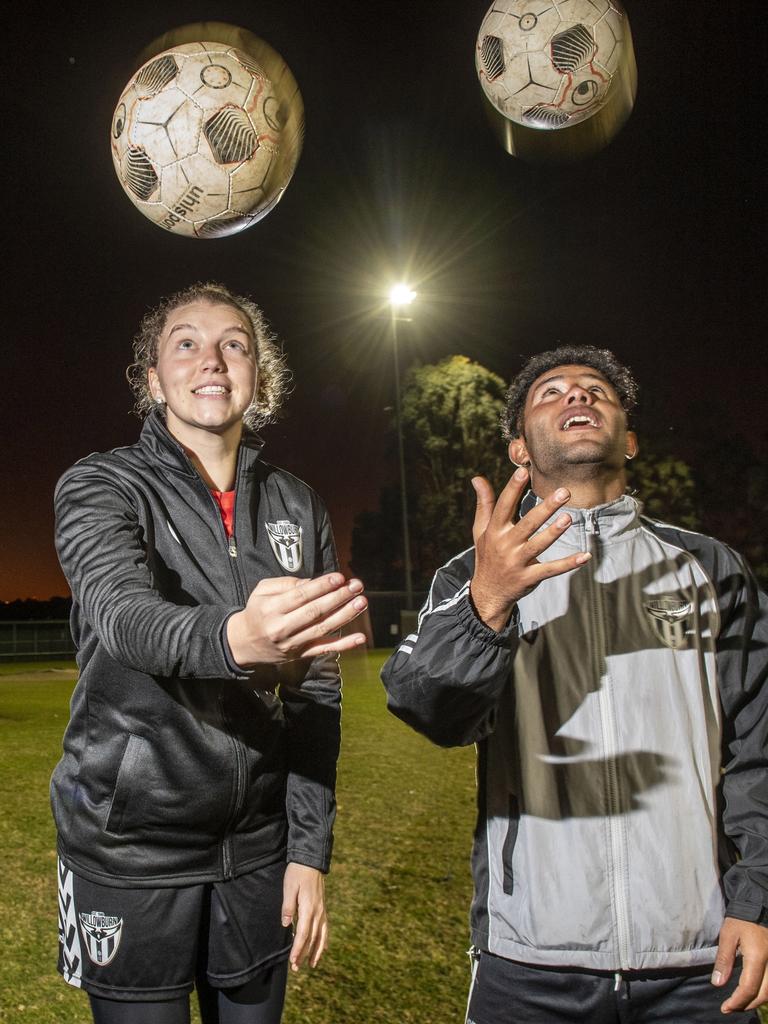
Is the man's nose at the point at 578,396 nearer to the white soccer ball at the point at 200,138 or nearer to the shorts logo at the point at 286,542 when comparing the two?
the shorts logo at the point at 286,542

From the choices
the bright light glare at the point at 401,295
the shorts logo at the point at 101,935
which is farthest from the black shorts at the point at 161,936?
the bright light glare at the point at 401,295

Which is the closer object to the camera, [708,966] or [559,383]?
[708,966]

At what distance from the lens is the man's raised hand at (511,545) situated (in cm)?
163

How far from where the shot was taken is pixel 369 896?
4789mm

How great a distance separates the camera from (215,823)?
76.5 inches

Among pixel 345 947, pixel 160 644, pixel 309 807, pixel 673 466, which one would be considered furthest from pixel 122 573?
pixel 673 466

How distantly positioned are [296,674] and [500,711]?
0.56 metres

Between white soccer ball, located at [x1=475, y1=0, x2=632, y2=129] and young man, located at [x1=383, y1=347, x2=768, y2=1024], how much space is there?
2569 millimetres

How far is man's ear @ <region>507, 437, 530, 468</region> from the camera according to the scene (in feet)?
8.75

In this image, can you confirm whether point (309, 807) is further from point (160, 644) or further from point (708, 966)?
point (708, 966)

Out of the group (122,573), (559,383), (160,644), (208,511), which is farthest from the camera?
(559,383)

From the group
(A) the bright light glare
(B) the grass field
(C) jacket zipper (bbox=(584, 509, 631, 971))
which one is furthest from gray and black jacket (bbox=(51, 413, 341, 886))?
(A) the bright light glare

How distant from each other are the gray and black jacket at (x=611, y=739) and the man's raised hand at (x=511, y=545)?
0.09m

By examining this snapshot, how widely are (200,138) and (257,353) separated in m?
1.39
